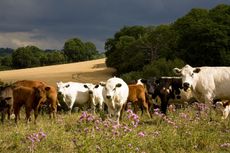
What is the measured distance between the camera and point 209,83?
1559cm

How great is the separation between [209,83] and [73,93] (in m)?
10.7

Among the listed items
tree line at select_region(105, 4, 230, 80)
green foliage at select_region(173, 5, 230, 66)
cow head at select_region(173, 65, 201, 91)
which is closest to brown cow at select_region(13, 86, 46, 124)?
cow head at select_region(173, 65, 201, 91)

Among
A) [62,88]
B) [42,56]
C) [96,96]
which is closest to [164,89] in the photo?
[96,96]

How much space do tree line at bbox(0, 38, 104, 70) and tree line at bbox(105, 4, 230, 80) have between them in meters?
45.7

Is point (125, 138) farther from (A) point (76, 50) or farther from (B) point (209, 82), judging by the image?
(A) point (76, 50)

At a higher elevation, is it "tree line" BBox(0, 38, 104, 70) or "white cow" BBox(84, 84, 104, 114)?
"tree line" BBox(0, 38, 104, 70)

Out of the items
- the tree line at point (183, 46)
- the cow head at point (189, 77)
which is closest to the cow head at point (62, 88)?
the cow head at point (189, 77)

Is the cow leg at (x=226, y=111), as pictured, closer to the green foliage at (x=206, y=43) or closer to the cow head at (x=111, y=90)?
the cow head at (x=111, y=90)

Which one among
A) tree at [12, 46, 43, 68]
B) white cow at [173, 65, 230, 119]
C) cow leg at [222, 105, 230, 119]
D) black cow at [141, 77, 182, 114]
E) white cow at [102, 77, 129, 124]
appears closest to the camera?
white cow at [102, 77, 129, 124]

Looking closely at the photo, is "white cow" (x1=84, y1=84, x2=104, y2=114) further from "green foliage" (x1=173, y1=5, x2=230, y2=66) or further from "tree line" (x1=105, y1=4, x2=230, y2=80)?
"green foliage" (x1=173, y1=5, x2=230, y2=66)

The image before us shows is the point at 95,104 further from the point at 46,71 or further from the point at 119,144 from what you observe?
the point at 46,71

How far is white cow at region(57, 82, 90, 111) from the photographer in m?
24.7

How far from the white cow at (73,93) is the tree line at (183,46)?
2425cm

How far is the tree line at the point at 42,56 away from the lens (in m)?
132
